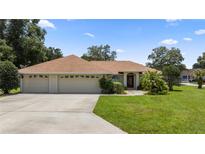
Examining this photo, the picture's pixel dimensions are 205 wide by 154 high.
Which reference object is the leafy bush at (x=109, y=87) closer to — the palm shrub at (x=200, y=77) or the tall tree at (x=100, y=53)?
the palm shrub at (x=200, y=77)

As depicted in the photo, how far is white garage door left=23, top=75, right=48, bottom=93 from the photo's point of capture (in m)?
29.2

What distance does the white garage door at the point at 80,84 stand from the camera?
28.6m

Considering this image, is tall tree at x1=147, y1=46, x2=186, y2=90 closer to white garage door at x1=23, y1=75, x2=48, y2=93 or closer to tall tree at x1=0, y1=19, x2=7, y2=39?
tall tree at x1=0, y1=19, x2=7, y2=39

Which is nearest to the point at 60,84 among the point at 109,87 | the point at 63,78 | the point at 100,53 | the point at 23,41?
the point at 63,78

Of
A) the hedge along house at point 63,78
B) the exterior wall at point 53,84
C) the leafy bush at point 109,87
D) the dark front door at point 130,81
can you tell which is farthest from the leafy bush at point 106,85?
the dark front door at point 130,81

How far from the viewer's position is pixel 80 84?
94.2ft

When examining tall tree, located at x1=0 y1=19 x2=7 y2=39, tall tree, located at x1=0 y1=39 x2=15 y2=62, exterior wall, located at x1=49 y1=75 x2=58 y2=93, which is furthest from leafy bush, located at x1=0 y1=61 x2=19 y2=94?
tall tree, located at x1=0 y1=19 x2=7 y2=39

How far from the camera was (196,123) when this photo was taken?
11.7m

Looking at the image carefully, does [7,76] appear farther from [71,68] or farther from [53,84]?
[71,68]

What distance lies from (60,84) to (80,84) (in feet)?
6.18
